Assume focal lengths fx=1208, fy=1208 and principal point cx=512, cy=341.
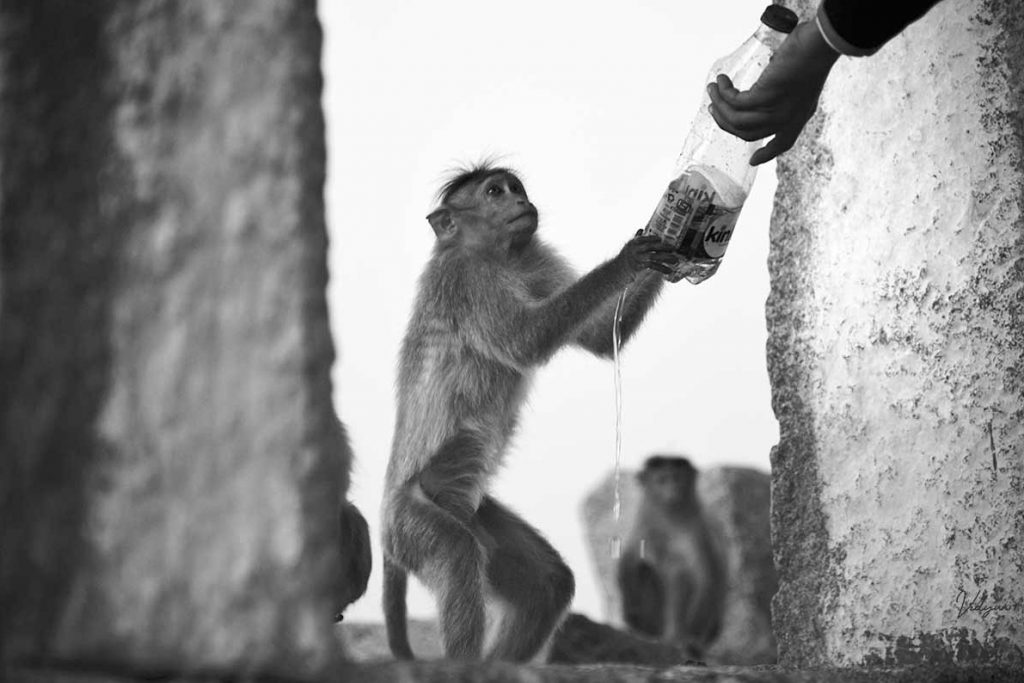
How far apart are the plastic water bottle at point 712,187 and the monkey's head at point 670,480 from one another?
8873 mm

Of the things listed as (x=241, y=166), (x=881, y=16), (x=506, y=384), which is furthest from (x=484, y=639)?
(x=241, y=166)

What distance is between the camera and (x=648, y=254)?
3906 millimetres

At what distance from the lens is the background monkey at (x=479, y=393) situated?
4305 mm

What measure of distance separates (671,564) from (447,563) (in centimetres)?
858

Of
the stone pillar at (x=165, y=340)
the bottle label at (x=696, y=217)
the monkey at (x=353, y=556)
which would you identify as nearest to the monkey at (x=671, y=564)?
the monkey at (x=353, y=556)

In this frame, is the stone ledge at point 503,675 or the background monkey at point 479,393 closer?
the stone ledge at point 503,675

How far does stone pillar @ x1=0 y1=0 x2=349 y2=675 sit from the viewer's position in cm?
154

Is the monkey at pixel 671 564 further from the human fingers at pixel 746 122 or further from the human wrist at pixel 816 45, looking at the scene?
the human wrist at pixel 816 45

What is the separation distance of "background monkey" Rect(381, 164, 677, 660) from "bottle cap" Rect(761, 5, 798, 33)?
0.85 m

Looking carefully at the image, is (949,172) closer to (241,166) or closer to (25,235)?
(241,166)

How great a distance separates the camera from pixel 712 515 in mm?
12531

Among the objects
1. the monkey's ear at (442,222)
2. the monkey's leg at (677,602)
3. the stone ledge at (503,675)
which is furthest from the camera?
the monkey's leg at (677,602)

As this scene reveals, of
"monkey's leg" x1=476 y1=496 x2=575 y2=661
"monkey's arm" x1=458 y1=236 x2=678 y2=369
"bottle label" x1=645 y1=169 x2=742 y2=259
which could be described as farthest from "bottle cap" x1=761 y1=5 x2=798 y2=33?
"monkey's leg" x1=476 y1=496 x2=575 y2=661

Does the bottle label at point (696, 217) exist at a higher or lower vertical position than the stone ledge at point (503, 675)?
higher
